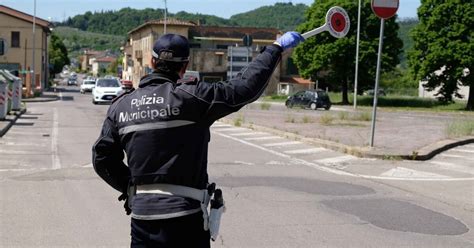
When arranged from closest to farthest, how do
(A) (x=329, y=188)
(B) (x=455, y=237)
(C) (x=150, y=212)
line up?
(C) (x=150, y=212), (B) (x=455, y=237), (A) (x=329, y=188)

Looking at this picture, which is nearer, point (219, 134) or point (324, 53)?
point (219, 134)

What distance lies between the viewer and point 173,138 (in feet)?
11.0

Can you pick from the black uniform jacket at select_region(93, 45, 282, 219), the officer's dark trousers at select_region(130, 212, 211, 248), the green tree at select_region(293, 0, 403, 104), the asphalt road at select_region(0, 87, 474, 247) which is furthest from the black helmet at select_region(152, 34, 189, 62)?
the green tree at select_region(293, 0, 403, 104)

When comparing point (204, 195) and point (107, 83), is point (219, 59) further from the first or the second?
point (204, 195)

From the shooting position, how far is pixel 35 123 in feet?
75.2

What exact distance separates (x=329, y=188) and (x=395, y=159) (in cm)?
393

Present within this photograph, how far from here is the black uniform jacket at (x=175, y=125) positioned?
3.35 metres

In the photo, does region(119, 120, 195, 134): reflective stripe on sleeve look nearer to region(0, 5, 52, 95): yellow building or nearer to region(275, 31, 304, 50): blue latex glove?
region(275, 31, 304, 50): blue latex glove

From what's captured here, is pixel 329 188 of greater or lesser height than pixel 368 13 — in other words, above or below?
below

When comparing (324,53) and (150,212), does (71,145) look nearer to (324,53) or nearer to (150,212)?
(150,212)

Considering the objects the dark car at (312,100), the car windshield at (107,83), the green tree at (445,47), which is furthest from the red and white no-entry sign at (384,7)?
the green tree at (445,47)

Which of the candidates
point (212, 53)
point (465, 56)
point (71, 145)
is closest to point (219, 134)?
point (71, 145)

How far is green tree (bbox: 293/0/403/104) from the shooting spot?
186ft

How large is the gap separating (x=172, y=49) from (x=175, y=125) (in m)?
0.43
